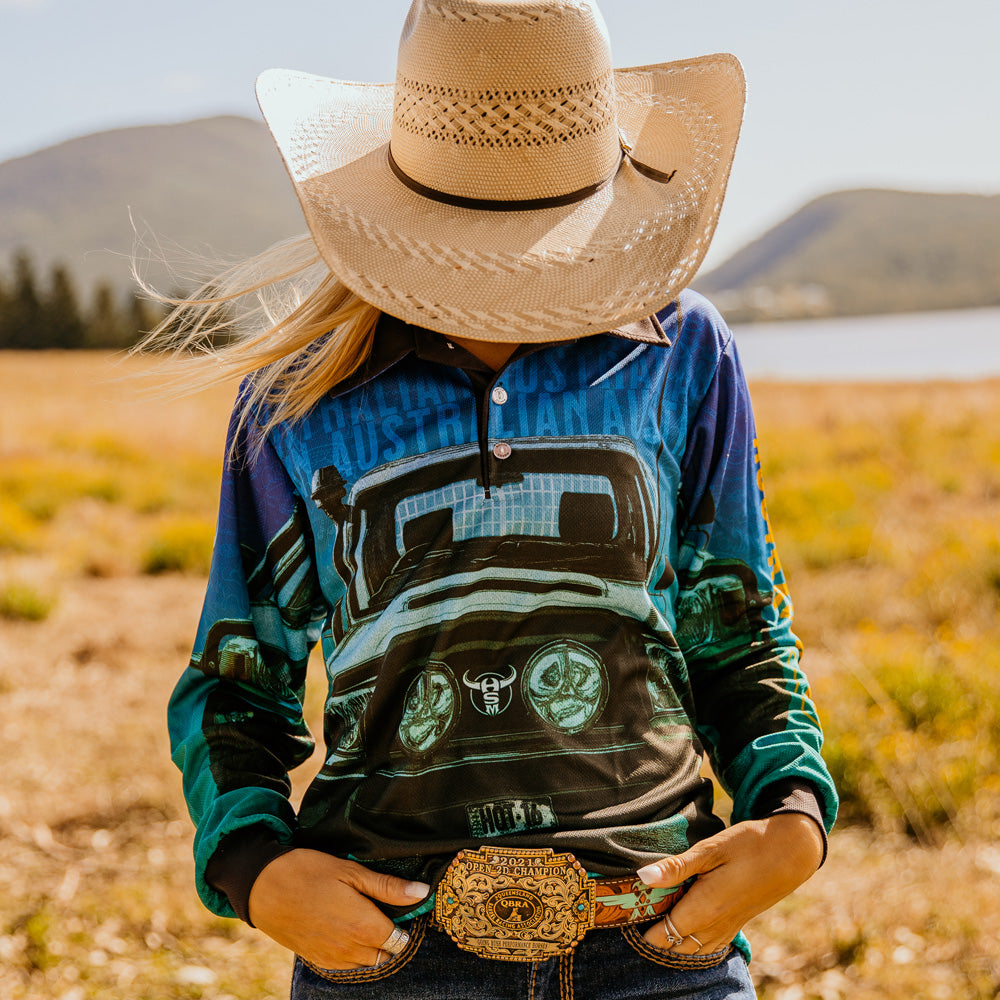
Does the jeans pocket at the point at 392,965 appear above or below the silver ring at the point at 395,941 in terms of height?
below

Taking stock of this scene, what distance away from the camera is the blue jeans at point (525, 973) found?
3.91ft

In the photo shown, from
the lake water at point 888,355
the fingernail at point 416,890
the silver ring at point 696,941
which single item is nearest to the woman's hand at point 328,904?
the fingernail at point 416,890

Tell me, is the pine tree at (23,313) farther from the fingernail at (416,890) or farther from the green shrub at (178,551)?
the fingernail at (416,890)

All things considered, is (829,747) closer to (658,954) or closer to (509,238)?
(658,954)

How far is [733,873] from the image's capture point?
47.5 inches

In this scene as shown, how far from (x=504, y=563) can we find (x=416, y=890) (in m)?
0.43

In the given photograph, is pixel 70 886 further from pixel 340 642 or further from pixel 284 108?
pixel 284 108

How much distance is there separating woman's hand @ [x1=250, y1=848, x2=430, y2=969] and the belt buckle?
0.05 meters

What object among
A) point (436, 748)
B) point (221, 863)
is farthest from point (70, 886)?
point (436, 748)

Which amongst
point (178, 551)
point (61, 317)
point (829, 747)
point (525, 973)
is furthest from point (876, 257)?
point (525, 973)

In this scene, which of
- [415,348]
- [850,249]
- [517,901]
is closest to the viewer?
[517,901]

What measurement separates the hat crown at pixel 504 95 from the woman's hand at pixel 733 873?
0.90 metres

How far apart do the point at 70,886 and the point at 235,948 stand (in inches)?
28.5

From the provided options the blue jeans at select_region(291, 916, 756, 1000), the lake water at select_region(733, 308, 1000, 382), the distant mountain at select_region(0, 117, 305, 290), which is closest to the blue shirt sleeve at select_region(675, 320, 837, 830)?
the blue jeans at select_region(291, 916, 756, 1000)
